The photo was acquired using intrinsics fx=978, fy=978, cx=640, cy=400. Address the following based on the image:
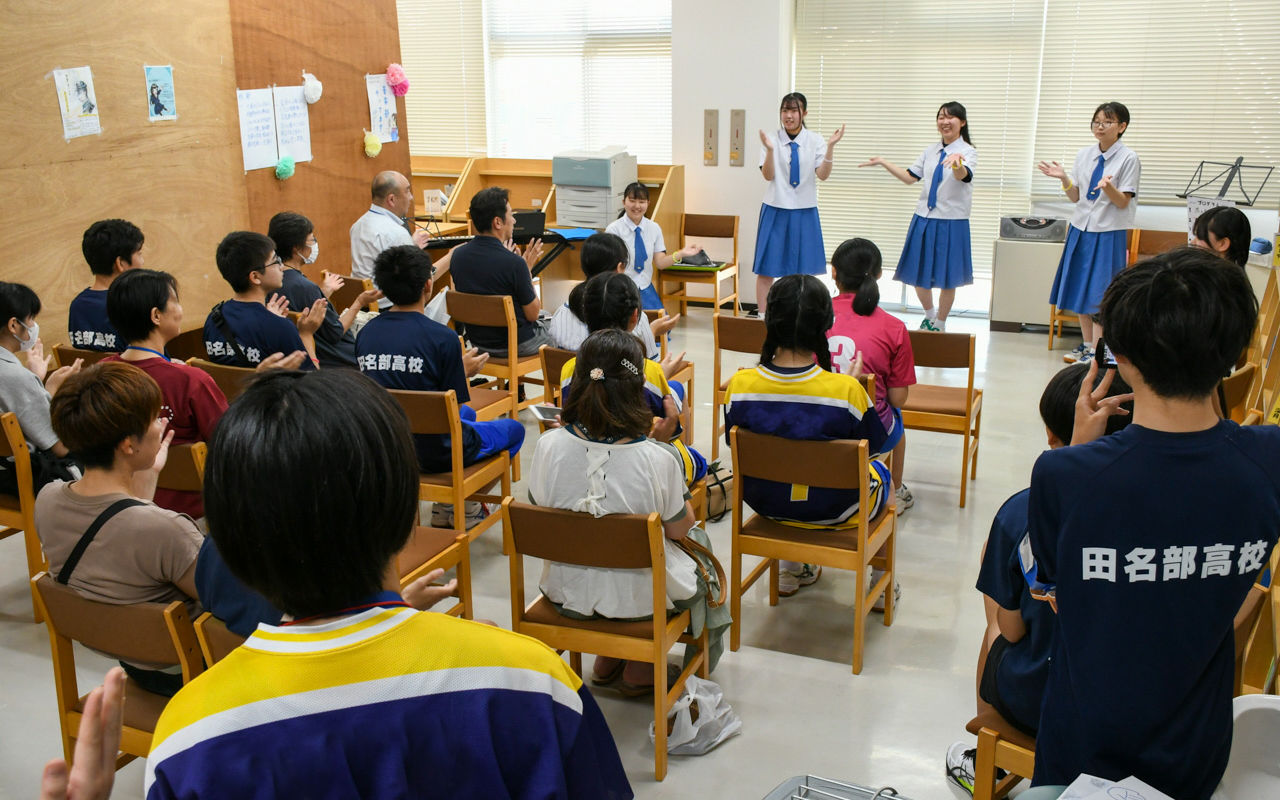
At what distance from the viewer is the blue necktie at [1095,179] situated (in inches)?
225

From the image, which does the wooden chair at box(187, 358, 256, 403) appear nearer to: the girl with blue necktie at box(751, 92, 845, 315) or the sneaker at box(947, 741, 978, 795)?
the sneaker at box(947, 741, 978, 795)

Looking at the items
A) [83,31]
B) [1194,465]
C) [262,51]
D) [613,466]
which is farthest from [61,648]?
[262,51]

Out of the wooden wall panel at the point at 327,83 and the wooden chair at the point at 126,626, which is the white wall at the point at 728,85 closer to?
the wooden wall panel at the point at 327,83

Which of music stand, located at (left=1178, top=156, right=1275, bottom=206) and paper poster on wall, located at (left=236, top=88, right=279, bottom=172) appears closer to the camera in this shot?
paper poster on wall, located at (left=236, top=88, right=279, bottom=172)

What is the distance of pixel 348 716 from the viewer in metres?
0.88

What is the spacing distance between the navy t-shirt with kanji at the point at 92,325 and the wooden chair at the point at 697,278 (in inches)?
152

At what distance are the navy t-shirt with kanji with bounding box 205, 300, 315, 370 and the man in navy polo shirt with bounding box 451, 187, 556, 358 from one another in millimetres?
1170

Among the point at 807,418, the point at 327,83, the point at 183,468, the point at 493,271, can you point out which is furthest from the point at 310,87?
the point at 807,418

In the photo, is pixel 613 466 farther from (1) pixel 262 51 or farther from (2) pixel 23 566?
(1) pixel 262 51

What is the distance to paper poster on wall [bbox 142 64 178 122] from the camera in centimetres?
487

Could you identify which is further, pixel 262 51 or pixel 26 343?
pixel 262 51

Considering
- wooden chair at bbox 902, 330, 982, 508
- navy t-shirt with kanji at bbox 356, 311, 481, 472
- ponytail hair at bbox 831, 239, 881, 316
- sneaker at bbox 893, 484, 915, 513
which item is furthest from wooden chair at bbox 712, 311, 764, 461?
navy t-shirt with kanji at bbox 356, 311, 481, 472

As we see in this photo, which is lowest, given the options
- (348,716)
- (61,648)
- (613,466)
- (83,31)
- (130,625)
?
(61,648)

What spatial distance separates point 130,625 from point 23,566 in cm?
226
